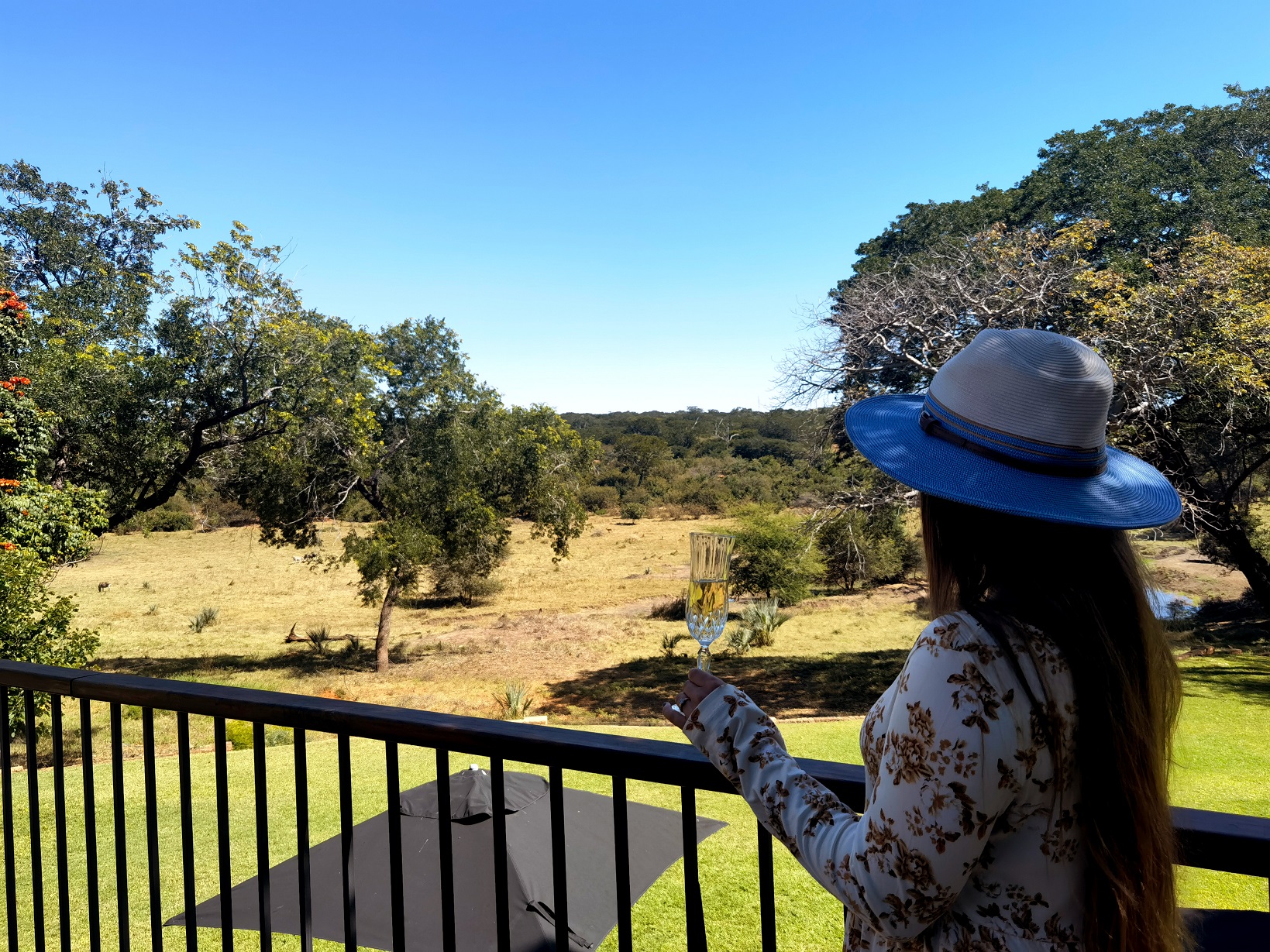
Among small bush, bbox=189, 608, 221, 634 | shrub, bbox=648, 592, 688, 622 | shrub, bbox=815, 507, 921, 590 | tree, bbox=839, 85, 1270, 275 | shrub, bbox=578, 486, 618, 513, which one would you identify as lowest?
shrub, bbox=648, 592, 688, 622

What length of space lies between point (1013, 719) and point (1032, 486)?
0.27 metres

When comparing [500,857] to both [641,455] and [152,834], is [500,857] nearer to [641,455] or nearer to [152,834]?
[152,834]

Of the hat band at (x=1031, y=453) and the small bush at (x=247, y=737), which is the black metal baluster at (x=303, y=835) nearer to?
the hat band at (x=1031, y=453)

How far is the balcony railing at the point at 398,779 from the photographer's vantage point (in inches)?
43.4

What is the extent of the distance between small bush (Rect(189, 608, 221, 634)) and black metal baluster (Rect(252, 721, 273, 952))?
2330cm

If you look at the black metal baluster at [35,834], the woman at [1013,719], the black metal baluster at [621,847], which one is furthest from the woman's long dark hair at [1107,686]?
the black metal baluster at [35,834]

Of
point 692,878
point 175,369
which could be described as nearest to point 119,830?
point 692,878

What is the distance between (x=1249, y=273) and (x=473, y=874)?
1218cm

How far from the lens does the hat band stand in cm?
95

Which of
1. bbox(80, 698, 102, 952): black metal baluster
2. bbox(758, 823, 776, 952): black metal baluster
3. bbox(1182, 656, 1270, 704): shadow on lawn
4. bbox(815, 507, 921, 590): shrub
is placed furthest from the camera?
bbox(815, 507, 921, 590): shrub

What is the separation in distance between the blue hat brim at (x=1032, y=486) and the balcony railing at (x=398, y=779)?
14.4 inches

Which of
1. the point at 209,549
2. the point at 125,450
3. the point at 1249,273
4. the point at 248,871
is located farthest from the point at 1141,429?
the point at 209,549

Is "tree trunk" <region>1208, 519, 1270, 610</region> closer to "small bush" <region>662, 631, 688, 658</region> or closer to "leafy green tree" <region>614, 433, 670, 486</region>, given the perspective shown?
"small bush" <region>662, 631, 688, 658</region>

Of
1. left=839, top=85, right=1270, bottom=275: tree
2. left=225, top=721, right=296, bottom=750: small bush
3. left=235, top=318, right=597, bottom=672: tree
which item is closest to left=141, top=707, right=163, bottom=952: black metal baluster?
left=225, top=721, right=296, bottom=750: small bush
